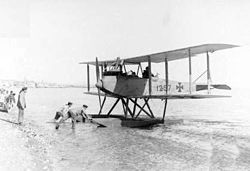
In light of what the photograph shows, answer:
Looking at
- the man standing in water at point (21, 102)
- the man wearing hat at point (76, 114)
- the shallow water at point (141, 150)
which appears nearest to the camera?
the shallow water at point (141, 150)

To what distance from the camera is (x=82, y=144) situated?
634 cm

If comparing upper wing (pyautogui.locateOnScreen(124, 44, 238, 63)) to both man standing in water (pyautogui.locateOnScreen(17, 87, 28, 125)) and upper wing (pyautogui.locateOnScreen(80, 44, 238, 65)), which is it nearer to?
upper wing (pyautogui.locateOnScreen(80, 44, 238, 65))

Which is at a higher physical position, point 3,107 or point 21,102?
point 21,102

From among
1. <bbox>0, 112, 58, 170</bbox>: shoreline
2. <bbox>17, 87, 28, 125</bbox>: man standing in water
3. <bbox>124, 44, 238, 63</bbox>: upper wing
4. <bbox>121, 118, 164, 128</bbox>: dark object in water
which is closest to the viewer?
<bbox>0, 112, 58, 170</bbox>: shoreline

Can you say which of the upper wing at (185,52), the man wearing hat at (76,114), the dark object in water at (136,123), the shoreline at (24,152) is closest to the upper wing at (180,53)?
the upper wing at (185,52)

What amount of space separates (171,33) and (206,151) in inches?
108

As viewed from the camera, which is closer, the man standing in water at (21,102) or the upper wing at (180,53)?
the upper wing at (180,53)

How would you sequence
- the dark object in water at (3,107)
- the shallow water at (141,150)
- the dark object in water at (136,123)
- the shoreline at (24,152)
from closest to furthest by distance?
1. the shoreline at (24,152)
2. the shallow water at (141,150)
3. the dark object in water at (136,123)
4. the dark object in water at (3,107)

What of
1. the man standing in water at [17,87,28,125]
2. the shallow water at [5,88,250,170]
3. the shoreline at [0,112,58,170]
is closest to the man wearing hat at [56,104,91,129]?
the shallow water at [5,88,250,170]

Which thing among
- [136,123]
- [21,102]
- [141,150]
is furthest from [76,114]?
[141,150]

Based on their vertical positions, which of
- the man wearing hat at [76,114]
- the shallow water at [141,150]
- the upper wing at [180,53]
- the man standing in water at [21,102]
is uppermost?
the upper wing at [180,53]

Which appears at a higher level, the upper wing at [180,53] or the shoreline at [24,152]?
the upper wing at [180,53]

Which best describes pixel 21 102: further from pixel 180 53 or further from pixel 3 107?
pixel 180 53

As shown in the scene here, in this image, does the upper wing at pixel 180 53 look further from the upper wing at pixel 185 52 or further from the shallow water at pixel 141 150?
the shallow water at pixel 141 150
